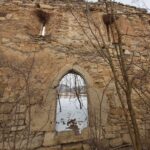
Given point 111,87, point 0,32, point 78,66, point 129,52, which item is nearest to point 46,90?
point 78,66

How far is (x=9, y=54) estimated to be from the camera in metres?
5.59

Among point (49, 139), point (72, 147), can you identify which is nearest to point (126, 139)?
point (72, 147)

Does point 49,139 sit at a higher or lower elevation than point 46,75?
lower

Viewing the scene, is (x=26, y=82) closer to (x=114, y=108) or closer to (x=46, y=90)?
(x=46, y=90)

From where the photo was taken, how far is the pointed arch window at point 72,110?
5.39 metres

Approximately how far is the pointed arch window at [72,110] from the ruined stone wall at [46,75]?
0.31 meters

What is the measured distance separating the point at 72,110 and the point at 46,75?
210cm

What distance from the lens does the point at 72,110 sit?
717cm

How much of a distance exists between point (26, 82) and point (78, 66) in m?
1.18

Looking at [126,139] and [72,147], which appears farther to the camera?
[126,139]

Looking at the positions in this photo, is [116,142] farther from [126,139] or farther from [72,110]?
[72,110]

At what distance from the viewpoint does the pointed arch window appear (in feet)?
17.7

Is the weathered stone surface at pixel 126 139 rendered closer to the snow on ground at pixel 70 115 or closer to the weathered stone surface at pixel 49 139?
the snow on ground at pixel 70 115

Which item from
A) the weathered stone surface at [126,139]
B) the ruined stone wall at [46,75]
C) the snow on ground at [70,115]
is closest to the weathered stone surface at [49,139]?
the ruined stone wall at [46,75]
